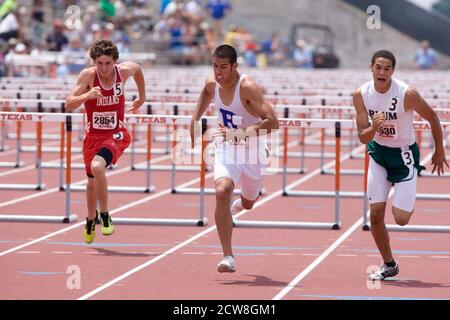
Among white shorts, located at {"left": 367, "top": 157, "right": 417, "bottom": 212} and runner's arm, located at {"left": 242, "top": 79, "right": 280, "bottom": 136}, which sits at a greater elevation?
runner's arm, located at {"left": 242, "top": 79, "right": 280, "bottom": 136}

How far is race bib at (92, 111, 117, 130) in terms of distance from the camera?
514 inches

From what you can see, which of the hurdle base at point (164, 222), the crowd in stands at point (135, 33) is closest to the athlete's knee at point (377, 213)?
the hurdle base at point (164, 222)

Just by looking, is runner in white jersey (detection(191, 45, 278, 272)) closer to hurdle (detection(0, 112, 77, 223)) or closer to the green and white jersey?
the green and white jersey

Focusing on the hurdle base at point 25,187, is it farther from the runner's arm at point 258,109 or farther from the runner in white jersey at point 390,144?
the runner in white jersey at point 390,144

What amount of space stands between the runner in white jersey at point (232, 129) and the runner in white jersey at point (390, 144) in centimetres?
81

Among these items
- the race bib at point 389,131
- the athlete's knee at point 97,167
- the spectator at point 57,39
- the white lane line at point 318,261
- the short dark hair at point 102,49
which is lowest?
the white lane line at point 318,261

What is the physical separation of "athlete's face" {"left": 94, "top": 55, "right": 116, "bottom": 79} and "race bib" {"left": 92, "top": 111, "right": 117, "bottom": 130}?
0.40 m

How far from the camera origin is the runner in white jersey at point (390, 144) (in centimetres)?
1109

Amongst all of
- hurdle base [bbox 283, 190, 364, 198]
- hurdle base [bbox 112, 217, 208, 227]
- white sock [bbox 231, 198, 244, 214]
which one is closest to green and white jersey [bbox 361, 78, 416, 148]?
white sock [bbox 231, 198, 244, 214]
